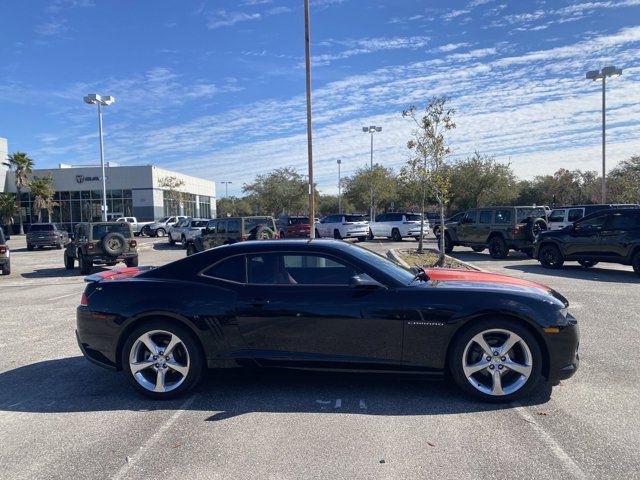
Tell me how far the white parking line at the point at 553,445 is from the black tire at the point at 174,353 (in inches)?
114

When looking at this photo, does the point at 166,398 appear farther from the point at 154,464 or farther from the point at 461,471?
the point at 461,471

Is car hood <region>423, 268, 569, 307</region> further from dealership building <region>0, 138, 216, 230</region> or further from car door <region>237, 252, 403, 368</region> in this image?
dealership building <region>0, 138, 216, 230</region>

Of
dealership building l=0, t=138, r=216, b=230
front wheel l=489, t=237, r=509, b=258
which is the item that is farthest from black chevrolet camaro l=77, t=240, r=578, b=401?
dealership building l=0, t=138, r=216, b=230

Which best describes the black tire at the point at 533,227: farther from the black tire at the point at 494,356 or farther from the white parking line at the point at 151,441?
the white parking line at the point at 151,441

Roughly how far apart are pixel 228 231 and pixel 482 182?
113 feet

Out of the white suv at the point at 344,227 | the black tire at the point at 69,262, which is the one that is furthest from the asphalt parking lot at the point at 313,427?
the white suv at the point at 344,227

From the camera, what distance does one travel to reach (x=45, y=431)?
4035 millimetres

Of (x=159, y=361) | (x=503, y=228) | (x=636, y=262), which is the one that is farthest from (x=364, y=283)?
(x=503, y=228)

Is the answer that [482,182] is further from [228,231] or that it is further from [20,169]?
[20,169]

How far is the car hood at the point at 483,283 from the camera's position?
4.61m

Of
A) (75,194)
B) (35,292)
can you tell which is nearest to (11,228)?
(75,194)

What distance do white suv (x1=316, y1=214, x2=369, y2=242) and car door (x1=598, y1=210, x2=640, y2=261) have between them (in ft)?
54.0

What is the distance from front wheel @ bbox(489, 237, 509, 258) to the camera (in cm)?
1720

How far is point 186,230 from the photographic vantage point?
3059 cm
